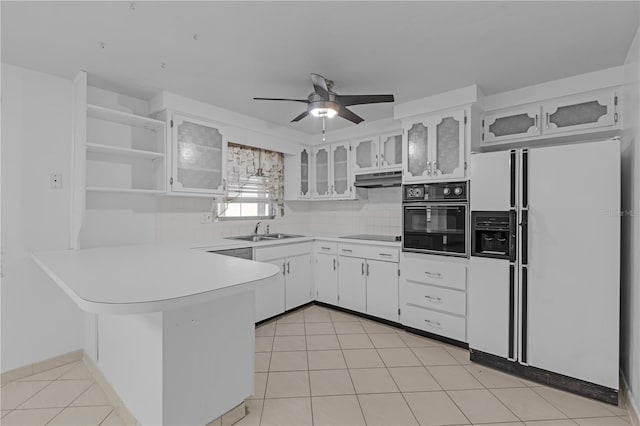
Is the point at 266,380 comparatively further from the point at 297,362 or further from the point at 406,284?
the point at 406,284

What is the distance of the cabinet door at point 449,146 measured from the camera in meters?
2.87

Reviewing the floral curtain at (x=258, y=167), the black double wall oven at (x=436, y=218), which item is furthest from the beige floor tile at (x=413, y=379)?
the floral curtain at (x=258, y=167)

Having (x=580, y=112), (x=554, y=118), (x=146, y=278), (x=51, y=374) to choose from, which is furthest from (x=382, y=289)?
(x=51, y=374)

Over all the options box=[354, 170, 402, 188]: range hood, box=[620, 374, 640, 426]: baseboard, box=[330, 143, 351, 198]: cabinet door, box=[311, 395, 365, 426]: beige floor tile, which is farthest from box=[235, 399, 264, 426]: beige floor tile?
box=[330, 143, 351, 198]: cabinet door

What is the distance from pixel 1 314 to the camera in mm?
2307

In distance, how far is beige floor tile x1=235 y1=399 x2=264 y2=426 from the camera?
6.01 feet

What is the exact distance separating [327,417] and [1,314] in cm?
251

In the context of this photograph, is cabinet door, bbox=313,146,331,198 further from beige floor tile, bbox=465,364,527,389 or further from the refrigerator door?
beige floor tile, bbox=465,364,527,389

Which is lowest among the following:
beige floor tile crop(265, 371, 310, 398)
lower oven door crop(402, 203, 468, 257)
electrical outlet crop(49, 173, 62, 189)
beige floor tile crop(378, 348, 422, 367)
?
beige floor tile crop(265, 371, 310, 398)

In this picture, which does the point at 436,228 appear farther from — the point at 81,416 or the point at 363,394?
the point at 81,416

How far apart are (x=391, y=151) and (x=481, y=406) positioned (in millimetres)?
2609

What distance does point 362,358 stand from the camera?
265cm

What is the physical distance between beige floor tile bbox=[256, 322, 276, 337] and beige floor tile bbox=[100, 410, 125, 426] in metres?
1.35

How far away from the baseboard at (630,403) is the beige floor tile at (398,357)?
1260 millimetres
